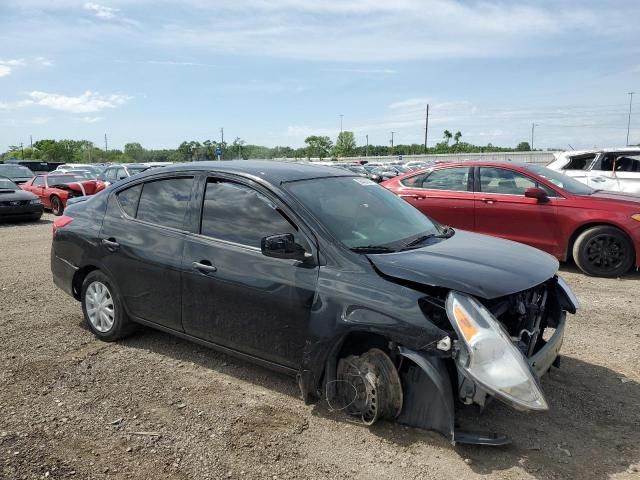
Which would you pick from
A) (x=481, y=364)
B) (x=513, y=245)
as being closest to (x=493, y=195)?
(x=513, y=245)

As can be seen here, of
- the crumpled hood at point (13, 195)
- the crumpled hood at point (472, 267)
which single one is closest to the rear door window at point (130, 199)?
the crumpled hood at point (472, 267)

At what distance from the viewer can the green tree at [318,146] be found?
314 ft

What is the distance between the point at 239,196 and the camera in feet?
12.3

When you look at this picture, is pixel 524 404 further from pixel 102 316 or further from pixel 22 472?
pixel 102 316

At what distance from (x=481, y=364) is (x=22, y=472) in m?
2.49

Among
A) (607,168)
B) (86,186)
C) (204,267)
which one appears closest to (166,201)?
(204,267)

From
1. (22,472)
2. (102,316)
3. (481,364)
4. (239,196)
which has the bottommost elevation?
(22,472)

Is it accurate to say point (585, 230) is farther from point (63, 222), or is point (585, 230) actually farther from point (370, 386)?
point (63, 222)

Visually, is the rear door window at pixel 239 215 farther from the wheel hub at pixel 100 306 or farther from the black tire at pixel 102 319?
the wheel hub at pixel 100 306

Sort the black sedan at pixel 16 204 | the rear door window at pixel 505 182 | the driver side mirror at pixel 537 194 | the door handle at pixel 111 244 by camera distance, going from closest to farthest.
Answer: the door handle at pixel 111 244, the driver side mirror at pixel 537 194, the rear door window at pixel 505 182, the black sedan at pixel 16 204

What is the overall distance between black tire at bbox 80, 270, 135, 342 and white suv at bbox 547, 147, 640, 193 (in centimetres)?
1008

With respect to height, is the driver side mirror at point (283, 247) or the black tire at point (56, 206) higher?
the driver side mirror at point (283, 247)

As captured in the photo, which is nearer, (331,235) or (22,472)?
(22,472)

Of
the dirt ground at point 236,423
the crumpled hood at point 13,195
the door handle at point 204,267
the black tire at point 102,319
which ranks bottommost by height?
the dirt ground at point 236,423
